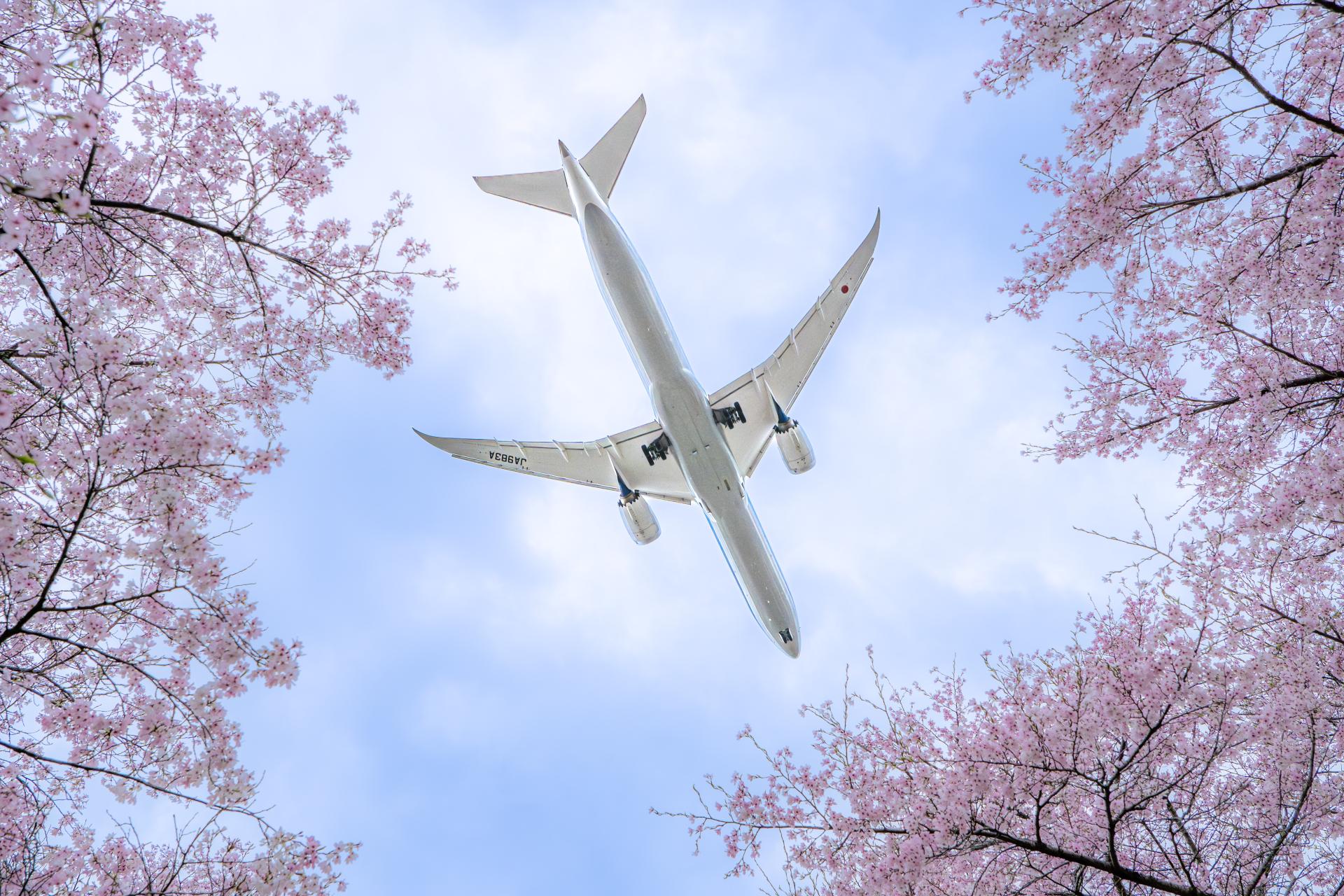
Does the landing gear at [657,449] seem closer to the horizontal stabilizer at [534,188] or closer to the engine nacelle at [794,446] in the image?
the engine nacelle at [794,446]

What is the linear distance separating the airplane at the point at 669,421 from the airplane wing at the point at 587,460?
3cm

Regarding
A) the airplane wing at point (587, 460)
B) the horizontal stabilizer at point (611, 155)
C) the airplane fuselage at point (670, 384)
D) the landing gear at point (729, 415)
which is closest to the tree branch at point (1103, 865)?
the airplane fuselage at point (670, 384)

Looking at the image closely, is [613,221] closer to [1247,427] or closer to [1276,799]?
A: [1247,427]

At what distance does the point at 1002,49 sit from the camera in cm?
753

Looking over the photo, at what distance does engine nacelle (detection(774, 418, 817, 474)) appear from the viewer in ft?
58.8

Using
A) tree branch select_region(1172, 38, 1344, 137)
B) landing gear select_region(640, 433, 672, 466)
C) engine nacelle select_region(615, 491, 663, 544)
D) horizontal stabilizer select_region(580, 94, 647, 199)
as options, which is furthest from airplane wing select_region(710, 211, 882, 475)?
tree branch select_region(1172, 38, 1344, 137)

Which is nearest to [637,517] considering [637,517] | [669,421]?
[637,517]

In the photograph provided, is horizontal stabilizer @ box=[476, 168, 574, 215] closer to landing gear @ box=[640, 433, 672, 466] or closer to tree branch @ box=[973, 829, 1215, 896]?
landing gear @ box=[640, 433, 672, 466]

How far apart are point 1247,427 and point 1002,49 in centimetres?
451

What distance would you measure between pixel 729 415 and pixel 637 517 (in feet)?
10.5

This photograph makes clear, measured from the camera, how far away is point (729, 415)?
18453 mm

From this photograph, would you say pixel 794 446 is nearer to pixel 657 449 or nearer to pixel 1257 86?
pixel 657 449

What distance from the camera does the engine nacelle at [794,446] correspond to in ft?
58.8

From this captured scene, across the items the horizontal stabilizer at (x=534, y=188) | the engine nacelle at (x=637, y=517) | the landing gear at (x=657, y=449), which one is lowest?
the engine nacelle at (x=637, y=517)
